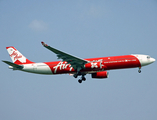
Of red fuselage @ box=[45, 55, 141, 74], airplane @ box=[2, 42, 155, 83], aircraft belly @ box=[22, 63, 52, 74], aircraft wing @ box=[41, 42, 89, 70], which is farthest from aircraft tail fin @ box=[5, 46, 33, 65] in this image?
aircraft wing @ box=[41, 42, 89, 70]

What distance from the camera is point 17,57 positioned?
51219 millimetres

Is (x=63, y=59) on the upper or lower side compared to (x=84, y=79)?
upper

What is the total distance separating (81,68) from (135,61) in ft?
33.4

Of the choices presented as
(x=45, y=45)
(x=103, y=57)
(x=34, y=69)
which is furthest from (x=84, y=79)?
(x=45, y=45)

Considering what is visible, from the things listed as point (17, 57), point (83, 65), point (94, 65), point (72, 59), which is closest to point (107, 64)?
point (94, 65)

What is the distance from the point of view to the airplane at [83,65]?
45219 millimetres

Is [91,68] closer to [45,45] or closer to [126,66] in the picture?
[126,66]

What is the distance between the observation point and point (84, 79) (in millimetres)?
50062

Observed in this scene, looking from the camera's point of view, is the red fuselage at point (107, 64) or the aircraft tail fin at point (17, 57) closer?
the red fuselage at point (107, 64)

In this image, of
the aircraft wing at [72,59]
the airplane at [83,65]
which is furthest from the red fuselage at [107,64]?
the aircraft wing at [72,59]

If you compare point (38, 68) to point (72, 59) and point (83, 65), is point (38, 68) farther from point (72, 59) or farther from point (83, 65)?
point (83, 65)

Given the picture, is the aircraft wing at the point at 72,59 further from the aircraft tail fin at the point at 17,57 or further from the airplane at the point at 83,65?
the aircraft tail fin at the point at 17,57

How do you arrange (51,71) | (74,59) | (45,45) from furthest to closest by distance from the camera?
1. (51,71)
2. (74,59)
3. (45,45)

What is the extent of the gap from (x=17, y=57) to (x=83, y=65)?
14.7 m
